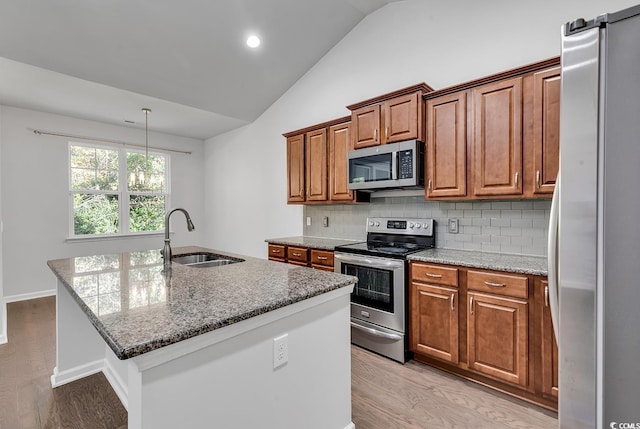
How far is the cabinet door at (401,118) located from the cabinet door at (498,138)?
0.48 metres

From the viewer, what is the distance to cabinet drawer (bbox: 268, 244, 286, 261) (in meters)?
3.64

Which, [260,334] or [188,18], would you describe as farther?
[188,18]

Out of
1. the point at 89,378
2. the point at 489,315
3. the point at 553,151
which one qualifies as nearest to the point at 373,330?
the point at 489,315

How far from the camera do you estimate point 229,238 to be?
5633 mm

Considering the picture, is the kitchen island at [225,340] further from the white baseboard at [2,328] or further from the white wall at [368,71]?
the white wall at [368,71]

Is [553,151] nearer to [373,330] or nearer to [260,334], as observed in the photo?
[373,330]

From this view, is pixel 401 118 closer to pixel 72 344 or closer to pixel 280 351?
pixel 280 351

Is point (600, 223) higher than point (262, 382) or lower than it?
higher

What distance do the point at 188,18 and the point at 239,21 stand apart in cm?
51

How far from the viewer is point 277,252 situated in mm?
3705

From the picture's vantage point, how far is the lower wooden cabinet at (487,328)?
1.92 metres

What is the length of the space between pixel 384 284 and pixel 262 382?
1617 mm

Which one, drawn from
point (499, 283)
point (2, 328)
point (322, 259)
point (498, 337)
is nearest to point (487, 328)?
point (498, 337)

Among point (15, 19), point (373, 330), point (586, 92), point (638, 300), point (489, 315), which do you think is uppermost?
point (15, 19)
